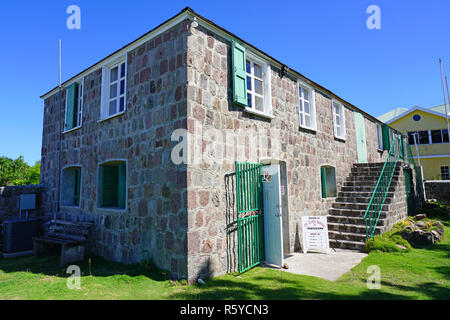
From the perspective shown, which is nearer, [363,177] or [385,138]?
[363,177]

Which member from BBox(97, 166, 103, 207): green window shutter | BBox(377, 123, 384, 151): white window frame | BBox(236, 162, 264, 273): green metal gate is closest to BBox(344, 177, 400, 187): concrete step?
BBox(377, 123, 384, 151): white window frame

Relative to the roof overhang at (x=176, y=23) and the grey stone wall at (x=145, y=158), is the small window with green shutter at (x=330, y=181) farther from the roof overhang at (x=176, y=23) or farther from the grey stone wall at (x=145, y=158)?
the grey stone wall at (x=145, y=158)

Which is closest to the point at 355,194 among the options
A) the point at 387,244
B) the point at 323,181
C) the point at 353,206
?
the point at 353,206

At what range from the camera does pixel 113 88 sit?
276 inches

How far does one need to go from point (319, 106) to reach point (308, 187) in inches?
117

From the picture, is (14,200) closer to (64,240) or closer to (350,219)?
(64,240)

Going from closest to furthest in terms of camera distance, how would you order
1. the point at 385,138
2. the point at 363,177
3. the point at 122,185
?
1. the point at 122,185
2. the point at 363,177
3. the point at 385,138

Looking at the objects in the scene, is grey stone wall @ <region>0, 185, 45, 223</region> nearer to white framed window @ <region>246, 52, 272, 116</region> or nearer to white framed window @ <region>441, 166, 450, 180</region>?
white framed window @ <region>246, 52, 272, 116</region>

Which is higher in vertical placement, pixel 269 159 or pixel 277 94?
pixel 277 94

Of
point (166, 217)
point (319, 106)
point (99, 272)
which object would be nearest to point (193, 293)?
point (166, 217)

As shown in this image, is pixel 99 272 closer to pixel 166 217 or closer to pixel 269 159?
pixel 166 217

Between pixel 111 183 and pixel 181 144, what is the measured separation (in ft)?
10.6

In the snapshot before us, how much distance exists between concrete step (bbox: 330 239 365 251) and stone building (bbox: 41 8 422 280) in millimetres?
573
